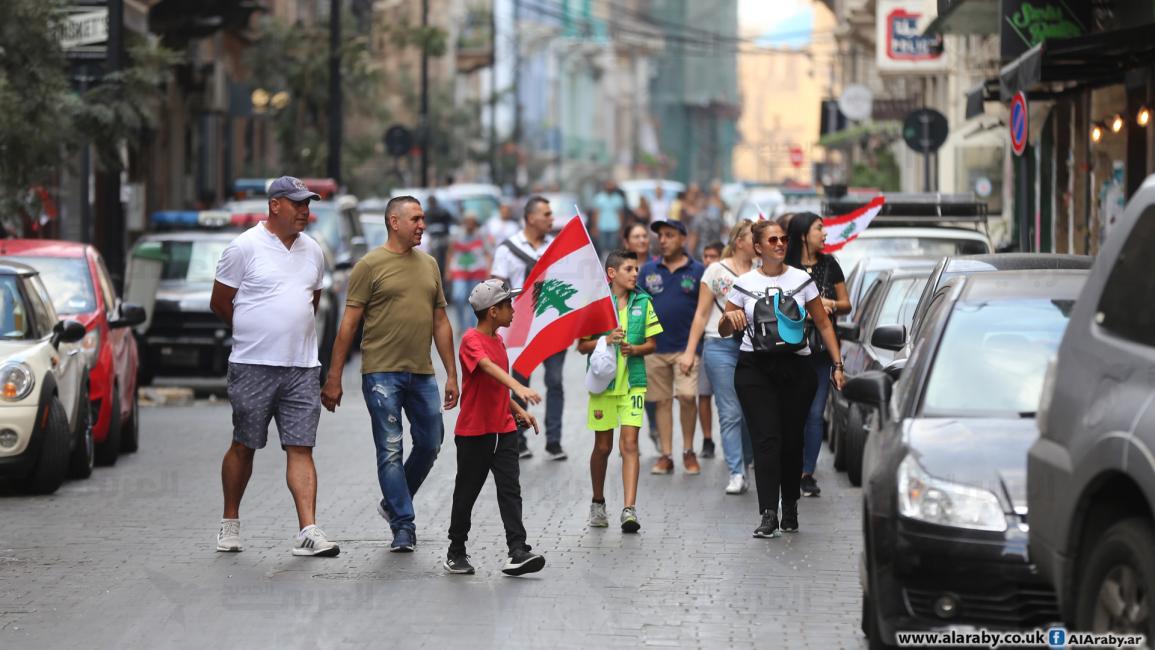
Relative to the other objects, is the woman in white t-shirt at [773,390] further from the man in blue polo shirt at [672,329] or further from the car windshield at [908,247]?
the car windshield at [908,247]

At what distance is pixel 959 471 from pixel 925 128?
20.3 m

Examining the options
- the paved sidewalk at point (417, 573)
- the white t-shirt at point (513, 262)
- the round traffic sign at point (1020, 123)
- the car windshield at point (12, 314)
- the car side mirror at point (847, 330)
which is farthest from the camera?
the round traffic sign at point (1020, 123)

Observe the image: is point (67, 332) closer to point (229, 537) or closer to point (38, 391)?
point (38, 391)

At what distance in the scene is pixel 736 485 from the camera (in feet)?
43.2

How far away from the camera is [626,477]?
11.7m

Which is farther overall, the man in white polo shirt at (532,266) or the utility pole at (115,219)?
the utility pole at (115,219)

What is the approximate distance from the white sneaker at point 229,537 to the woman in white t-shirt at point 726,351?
331cm

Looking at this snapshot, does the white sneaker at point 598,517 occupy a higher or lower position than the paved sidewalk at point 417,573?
higher

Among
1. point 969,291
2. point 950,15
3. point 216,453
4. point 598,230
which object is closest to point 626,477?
point 969,291

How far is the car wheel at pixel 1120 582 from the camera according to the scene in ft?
18.4

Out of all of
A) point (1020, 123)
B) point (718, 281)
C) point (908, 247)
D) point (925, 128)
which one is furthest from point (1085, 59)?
point (925, 128)

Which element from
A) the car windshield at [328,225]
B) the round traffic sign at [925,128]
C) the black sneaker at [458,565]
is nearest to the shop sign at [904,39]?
the round traffic sign at [925,128]

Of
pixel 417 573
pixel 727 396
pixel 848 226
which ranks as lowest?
pixel 417 573

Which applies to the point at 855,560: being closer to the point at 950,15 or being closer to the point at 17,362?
the point at 17,362
